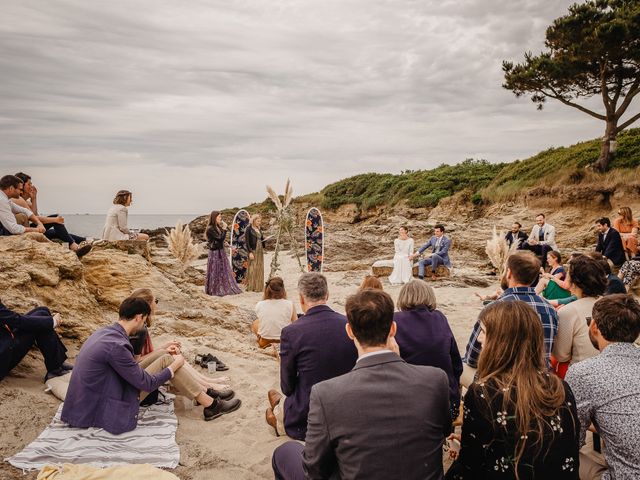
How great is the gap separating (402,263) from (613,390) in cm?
1010

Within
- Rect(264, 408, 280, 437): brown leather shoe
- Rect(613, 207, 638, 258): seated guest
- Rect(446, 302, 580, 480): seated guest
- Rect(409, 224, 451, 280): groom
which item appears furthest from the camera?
Rect(409, 224, 451, 280): groom

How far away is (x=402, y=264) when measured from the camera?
12.3 metres

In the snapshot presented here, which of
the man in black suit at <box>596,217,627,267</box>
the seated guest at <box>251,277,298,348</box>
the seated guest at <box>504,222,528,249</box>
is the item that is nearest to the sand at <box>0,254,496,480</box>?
the seated guest at <box>251,277,298,348</box>

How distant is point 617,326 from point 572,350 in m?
1.33

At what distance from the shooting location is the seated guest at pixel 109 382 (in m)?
3.46

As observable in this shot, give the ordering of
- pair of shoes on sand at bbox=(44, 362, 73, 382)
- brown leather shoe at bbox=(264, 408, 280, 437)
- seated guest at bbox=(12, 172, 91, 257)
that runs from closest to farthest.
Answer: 1. brown leather shoe at bbox=(264, 408, 280, 437)
2. pair of shoes on sand at bbox=(44, 362, 73, 382)
3. seated guest at bbox=(12, 172, 91, 257)

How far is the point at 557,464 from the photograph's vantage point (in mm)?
1966

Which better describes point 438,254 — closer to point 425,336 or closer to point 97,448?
point 425,336

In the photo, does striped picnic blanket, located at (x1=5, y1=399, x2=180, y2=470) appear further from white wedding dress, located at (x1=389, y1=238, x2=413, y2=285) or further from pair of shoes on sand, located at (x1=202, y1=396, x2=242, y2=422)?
white wedding dress, located at (x1=389, y1=238, x2=413, y2=285)

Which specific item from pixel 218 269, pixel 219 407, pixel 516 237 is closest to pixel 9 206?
pixel 219 407

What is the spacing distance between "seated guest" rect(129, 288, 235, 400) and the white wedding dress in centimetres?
852

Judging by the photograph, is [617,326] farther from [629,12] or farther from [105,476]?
[629,12]

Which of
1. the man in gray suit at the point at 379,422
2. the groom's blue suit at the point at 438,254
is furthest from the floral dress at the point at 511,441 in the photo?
the groom's blue suit at the point at 438,254

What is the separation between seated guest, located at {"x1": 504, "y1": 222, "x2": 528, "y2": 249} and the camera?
12.1 m
